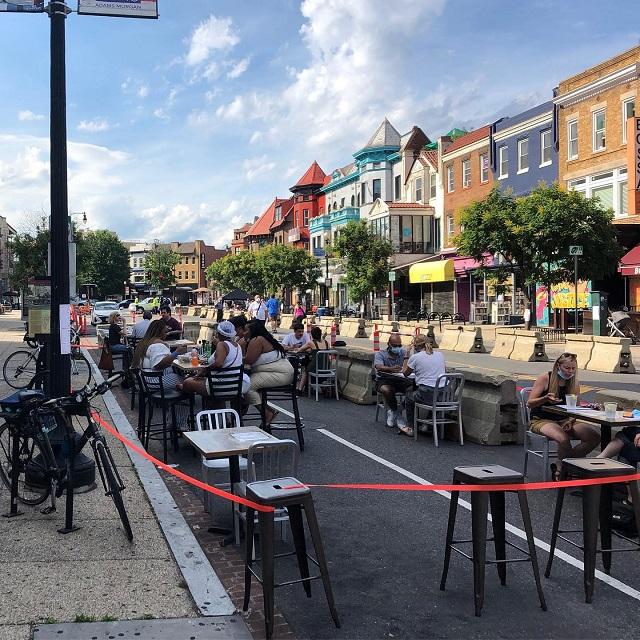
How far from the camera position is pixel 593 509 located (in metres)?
4.59

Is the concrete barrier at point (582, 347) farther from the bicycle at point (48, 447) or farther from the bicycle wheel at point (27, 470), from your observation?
the bicycle wheel at point (27, 470)

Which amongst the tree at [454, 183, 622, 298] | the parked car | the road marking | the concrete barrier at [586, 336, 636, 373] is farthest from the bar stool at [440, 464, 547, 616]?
the parked car

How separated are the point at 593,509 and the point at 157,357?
6692mm

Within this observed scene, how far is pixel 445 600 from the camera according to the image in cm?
463

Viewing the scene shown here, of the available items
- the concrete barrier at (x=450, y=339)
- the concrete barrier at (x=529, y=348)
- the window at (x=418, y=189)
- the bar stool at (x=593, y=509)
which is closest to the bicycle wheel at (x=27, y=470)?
the bar stool at (x=593, y=509)

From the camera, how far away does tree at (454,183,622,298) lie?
27.4 meters

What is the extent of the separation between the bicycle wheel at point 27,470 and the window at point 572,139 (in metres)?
32.3

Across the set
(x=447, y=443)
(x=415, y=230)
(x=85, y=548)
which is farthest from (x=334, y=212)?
(x=85, y=548)

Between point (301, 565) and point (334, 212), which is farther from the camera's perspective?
point (334, 212)

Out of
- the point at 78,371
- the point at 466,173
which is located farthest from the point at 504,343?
the point at 466,173

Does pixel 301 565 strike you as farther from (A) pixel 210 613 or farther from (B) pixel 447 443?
(B) pixel 447 443

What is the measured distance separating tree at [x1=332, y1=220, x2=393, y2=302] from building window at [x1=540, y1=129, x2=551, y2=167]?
478 inches

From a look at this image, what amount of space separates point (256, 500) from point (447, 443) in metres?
5.83

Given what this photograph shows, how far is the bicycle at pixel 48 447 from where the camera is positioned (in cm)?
573
